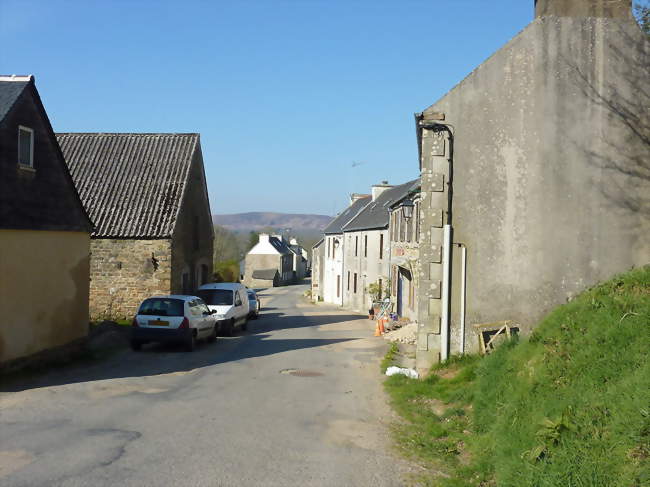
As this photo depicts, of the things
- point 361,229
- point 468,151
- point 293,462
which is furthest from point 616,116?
point 361,229

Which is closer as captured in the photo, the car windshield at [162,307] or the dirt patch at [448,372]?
the dirt patch at [448,372]

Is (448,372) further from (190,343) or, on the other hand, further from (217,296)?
(217,296)

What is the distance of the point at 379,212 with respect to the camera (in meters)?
42.3

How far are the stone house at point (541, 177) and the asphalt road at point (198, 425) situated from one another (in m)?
3.11

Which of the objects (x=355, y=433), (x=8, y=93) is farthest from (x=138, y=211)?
(x=355, y=433)

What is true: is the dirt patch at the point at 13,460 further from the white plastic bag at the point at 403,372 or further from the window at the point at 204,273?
the window at the point at 204,273

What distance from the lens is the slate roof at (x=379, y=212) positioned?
1547 inches

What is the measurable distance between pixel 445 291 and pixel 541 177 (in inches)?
117

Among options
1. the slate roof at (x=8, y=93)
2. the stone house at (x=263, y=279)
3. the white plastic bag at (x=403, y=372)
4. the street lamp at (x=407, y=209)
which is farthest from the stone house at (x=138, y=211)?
the stone house at (x=263, y=279)

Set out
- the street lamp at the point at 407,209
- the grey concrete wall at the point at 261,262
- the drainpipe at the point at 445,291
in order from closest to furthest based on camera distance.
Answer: the drainpipe at the point at 445,291 → the street lamp at the point at 407,209 → the grey concrete wall at the point at 261,262

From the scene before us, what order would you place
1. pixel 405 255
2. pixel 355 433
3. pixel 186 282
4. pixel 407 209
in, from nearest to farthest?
pixel 355 433 < pixel 186 282 < pixel 407 209 < pixel 405 255

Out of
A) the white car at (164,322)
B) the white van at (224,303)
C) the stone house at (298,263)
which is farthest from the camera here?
the stone house at (298,263)

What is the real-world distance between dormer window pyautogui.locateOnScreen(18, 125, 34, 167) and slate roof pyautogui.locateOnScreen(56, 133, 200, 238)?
10726mm

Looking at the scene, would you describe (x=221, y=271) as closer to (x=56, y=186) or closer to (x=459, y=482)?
(x=56, y=186)
